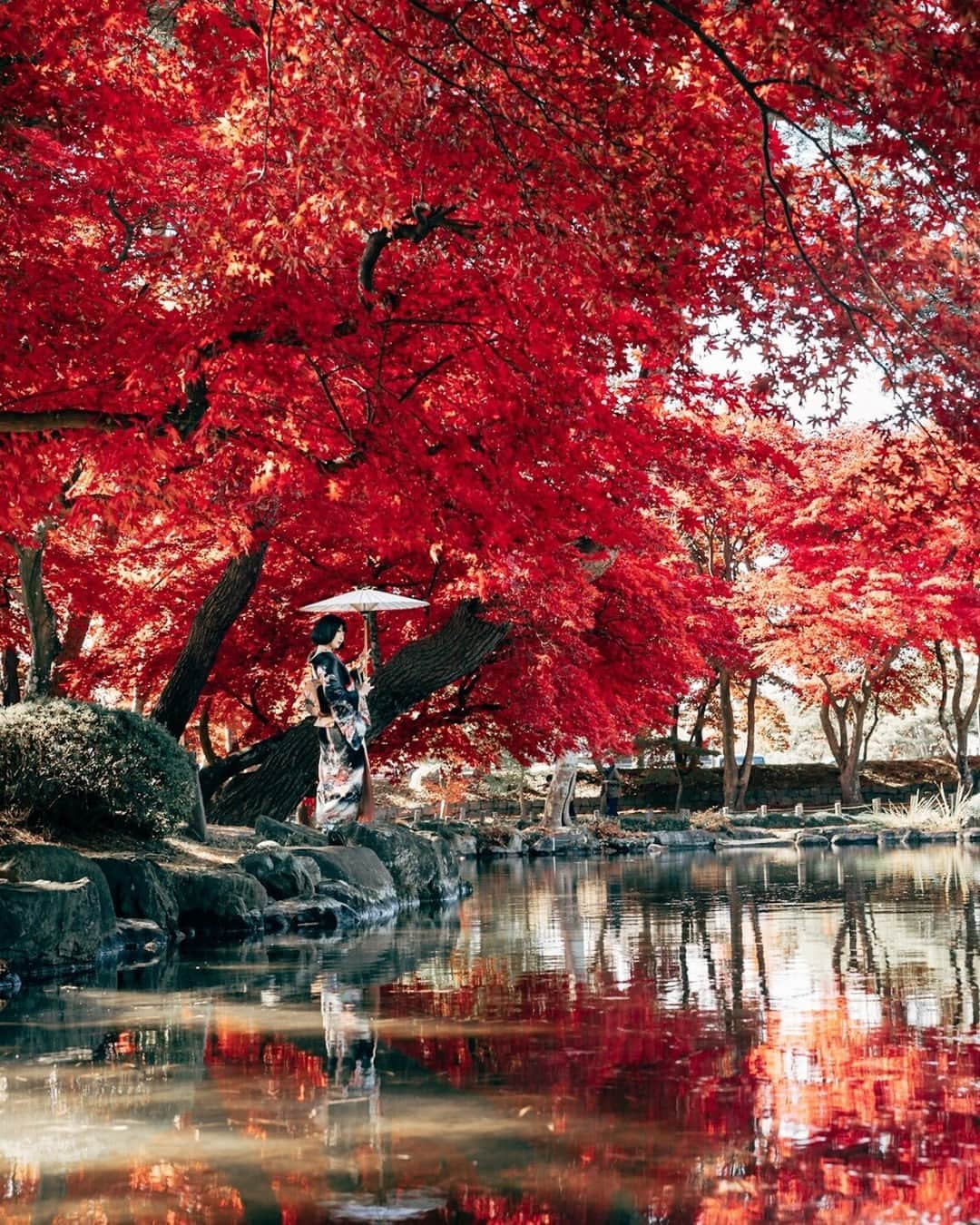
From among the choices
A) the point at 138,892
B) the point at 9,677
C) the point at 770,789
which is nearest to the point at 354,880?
the point at 138,892

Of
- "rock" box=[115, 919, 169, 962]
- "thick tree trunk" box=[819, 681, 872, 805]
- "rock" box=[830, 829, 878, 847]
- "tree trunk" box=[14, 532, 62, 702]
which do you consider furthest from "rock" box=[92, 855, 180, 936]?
"thick tree trunk" box=[819, 681, 872, 805]

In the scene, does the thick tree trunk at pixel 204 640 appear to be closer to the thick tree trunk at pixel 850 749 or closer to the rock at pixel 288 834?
the rock at pixel 288 834

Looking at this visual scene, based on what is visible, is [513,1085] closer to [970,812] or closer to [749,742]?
[970,812]

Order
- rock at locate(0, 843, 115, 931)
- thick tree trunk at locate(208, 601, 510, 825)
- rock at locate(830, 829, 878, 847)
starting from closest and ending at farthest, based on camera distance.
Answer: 1. rock at locate(0, 843, 115, 931)
2. thick tree trunk at locate(208, 601, 510, 825)
3. rock at locate(830, 829, 878, 847)

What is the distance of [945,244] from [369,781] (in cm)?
742

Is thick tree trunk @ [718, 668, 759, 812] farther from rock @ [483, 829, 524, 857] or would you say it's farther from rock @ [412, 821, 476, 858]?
rock @ [412, 821, 476, 858]

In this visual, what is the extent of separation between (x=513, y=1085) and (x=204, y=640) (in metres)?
9.97

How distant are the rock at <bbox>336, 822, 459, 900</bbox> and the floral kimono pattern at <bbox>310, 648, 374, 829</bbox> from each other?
0.50 metres

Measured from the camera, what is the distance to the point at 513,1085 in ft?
13.1

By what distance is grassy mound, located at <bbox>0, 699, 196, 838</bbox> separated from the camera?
389 inches

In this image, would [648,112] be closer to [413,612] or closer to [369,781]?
[369,781]

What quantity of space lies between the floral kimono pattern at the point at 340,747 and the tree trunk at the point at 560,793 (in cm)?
1201

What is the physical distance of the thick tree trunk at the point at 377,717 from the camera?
1395 centimetres

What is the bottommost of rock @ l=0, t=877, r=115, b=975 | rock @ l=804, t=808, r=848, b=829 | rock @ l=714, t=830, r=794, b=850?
rock @ l=714, t=830, r=794, b=850
